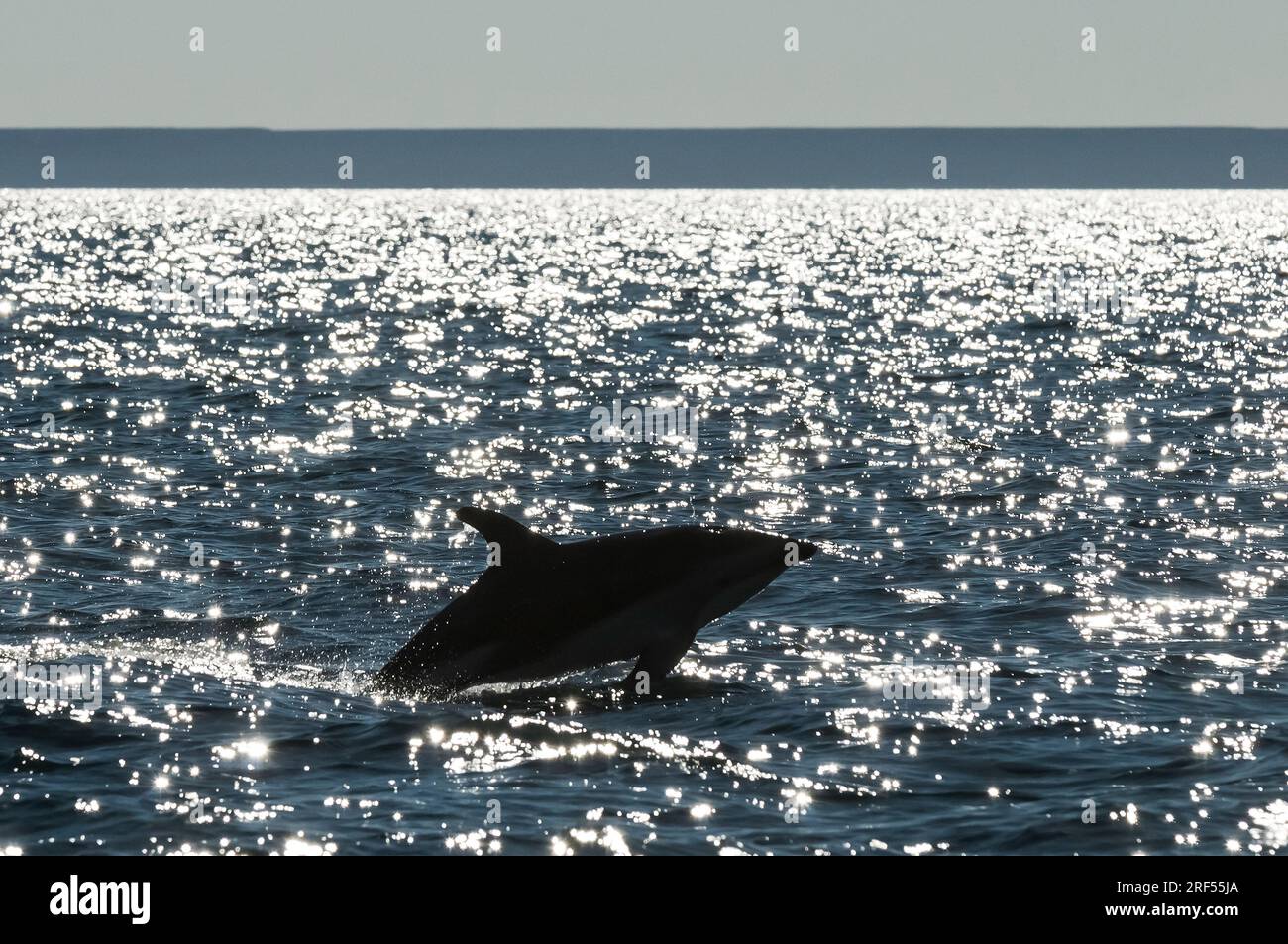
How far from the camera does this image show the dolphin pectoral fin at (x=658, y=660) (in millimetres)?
16359

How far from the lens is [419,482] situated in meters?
30.5

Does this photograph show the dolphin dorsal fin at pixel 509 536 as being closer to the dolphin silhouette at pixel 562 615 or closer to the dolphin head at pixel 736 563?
the dolphin silhouette at pixel 562 615

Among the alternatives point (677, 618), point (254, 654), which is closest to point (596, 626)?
point (677, 618)

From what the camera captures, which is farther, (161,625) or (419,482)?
(419,482)

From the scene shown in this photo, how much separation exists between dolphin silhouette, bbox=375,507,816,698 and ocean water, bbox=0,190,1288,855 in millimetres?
386

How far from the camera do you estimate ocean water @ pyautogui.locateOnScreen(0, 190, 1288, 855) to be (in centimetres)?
1336

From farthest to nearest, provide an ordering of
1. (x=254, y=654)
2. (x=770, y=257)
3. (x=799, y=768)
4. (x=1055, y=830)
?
(x=770, y=257) → (x=254, y=654) → (x=799, y=768) → (x=1055, y=830)

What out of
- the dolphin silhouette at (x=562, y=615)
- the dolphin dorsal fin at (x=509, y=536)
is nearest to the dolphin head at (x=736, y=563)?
the dolphin silhouette at (x=562, y=615)

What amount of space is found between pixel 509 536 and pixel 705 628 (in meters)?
4.35

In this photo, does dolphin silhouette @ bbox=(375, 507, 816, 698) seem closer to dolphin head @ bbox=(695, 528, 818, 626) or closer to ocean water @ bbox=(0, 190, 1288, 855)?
dolphin head @ bbox=(695, 528, 818, 626)

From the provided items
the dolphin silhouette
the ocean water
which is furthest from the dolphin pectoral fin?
the ocean water
